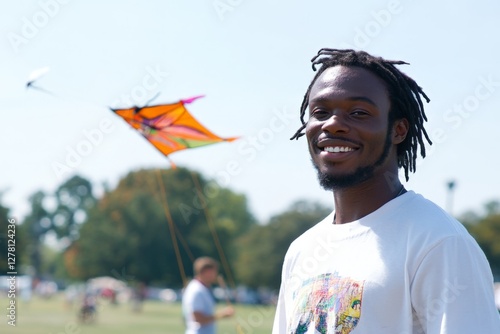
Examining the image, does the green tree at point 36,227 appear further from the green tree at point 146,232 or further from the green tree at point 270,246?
the green tree at point 270,246

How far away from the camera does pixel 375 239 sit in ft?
6.98

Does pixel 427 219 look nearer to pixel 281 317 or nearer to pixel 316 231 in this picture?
pixel 316 231

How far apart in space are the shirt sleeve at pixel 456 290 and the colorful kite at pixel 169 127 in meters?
3.52

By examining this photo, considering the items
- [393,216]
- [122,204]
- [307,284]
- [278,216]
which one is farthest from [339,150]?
[278,216]

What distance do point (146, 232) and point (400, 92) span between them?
5421 cm

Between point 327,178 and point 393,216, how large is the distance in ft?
0.81

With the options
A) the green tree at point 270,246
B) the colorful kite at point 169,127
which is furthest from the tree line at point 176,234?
the colorful kite at point 169,127

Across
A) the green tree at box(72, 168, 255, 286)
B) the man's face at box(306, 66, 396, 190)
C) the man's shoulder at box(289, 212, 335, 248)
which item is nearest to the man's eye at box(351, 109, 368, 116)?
the man's face at box(306, 66, 396, 190)

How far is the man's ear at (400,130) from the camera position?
231 cm

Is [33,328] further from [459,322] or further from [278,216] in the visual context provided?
[278,216]

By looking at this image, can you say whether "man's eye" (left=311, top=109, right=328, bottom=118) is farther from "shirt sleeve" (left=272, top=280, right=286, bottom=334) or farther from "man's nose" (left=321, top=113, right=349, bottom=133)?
"shirt sleeve" (left=272, top=280, right=286, bottom=334)

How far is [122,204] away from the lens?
59.0m

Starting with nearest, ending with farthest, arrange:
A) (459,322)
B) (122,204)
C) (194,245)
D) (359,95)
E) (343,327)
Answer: (459,322)
(343,327)
(359,95)
(194,245)
(122,204)

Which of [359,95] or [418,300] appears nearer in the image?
[418,300]
